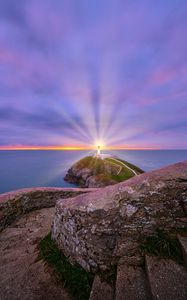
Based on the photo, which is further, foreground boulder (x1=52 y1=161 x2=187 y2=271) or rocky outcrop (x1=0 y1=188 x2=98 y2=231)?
rocky outcrop (x1=0 y1=188 x2=98 y2=231)

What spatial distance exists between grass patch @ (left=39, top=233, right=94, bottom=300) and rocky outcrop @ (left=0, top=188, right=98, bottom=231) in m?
2.54

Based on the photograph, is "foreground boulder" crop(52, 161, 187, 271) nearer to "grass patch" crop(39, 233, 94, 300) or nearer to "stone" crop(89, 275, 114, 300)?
"grass patch" crop(39, 233, 94, 300)

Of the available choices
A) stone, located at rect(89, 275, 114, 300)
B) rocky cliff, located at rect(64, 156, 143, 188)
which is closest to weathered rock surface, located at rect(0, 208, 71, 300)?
stone, located at rect(89, 275, 114, 300)

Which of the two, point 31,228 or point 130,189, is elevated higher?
point 130,189

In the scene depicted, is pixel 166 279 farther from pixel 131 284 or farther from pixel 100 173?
pixel 100 173

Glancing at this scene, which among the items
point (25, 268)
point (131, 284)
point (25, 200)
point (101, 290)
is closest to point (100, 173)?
point (25, 200)

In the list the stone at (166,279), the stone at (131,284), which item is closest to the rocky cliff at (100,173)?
the stone at (131,284)

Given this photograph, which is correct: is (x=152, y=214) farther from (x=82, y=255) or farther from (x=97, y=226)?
(x=82, y=255)

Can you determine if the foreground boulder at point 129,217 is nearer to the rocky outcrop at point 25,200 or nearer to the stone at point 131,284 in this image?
the stone at point 131,284

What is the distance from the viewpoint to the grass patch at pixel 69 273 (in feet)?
11.0

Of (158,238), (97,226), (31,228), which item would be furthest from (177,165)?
(31,228)

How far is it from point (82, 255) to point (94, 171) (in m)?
36.2

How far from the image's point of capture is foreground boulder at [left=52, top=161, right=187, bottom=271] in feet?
11.4

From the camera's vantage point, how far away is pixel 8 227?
6.36m
